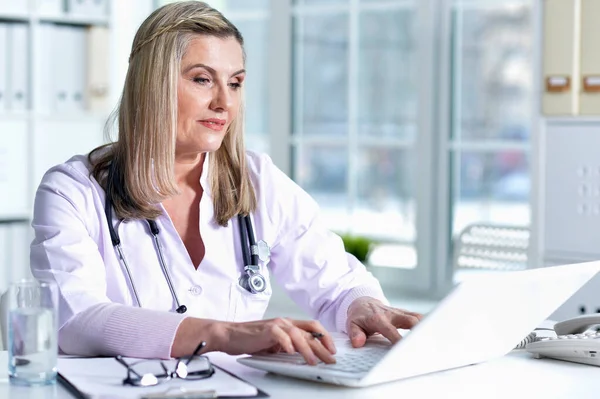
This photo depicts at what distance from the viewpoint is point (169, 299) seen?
6.60 ft

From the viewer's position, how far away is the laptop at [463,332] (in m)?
1.45

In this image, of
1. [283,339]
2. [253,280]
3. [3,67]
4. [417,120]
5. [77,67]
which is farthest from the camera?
[77,67]

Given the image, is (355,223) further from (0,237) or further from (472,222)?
(0,237)

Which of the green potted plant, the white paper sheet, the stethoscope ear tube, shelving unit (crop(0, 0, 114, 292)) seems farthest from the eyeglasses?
shelving unit (crop(0, 0, 114, 292))

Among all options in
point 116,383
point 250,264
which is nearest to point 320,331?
point 116,383

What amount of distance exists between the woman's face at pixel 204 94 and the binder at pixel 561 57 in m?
1.16

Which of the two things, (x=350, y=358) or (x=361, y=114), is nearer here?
(x=350, y=358)

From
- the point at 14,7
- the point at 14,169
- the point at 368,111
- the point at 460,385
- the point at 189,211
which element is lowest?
the point at 460,385

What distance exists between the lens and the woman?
6.40ft

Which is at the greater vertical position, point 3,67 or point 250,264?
point 3,67

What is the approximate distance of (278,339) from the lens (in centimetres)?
157

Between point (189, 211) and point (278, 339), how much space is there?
0.68m

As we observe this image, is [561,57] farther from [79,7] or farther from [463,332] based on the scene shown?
[79,7]

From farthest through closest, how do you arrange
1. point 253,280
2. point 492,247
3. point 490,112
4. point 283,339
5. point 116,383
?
1. point 490,112
2. point 492,247
3. point 253,280
4. point 283,339
5. point 116,383
